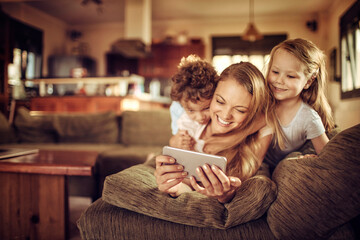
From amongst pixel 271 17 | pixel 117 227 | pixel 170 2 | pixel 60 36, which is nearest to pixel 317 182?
pixel 117 227

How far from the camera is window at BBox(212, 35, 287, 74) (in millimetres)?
7252

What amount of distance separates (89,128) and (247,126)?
7.89 ft

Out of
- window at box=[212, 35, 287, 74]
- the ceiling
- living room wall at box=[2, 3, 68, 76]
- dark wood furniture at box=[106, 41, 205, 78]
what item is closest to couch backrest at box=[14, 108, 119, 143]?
the ceiling

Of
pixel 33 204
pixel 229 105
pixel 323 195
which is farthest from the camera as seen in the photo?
pixel 33 204

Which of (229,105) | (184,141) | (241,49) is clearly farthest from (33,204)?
(241,49)

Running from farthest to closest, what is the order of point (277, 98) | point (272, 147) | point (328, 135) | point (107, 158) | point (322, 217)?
1. point (107, 158)
2. point (272, 147)
3. point (328, 135)
4. point (277, 98)
5. point (322, 217)

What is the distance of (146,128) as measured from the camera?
3059 millimetres

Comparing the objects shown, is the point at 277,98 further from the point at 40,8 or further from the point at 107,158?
the point at 40,8

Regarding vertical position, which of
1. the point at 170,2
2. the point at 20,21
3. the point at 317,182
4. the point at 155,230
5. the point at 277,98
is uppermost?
the point at 170,2

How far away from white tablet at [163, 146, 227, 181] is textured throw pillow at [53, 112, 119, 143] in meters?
2.31

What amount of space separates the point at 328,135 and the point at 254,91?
0.55 metres

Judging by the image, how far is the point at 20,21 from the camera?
21.0ft

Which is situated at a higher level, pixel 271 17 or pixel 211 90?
pixel 271 17

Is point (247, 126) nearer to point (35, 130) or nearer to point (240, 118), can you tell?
point (240, 118)
